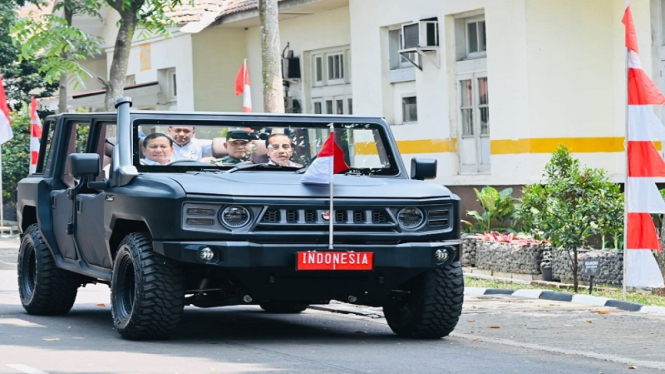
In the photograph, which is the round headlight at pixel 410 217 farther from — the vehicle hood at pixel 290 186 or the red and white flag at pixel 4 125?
the red and white flag at pixel 4 125

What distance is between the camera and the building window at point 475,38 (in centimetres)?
2319

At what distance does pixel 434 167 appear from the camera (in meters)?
11.9

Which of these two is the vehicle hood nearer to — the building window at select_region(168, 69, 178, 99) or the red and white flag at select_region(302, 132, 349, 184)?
the red and white flag at select_region(302, 132, 349, 184)

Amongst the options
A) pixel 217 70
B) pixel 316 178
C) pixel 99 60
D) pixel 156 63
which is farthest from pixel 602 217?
pixel 99 60

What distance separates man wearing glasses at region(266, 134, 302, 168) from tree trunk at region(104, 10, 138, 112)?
1702 cm

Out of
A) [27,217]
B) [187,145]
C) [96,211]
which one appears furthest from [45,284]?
[187,145]

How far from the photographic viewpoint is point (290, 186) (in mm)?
10617

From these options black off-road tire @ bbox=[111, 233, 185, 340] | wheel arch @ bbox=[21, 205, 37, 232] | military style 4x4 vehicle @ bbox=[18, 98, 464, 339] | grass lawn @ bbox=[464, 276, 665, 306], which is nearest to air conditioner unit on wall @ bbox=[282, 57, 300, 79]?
grass lawn @ bbox=[464, 276, 665, 306]

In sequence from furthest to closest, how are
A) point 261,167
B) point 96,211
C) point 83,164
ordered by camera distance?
point 96,211 < point 261,167 < point 83,164

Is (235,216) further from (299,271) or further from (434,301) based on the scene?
(434,301)

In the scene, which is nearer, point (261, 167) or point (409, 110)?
point (261, 167)

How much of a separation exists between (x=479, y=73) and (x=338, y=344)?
41.8ft

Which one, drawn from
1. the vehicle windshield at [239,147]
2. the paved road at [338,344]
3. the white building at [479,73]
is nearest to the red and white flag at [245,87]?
the white building at [479,73]

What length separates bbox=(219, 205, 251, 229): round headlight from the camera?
405 inches
